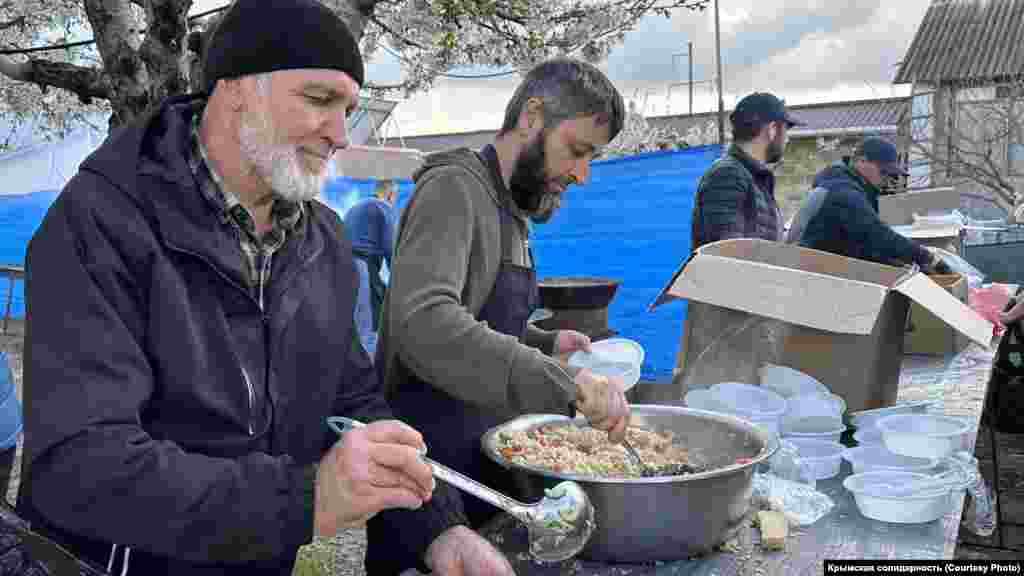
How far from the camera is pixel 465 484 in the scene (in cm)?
129

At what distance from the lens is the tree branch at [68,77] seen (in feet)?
12.3

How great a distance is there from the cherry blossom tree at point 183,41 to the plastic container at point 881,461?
2.25m

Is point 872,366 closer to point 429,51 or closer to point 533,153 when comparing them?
point 533,153

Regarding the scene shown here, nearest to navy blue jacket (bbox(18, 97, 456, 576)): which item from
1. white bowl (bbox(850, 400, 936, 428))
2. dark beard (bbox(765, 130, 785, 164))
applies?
white bowl (bbox(850, 400, 936, 428))

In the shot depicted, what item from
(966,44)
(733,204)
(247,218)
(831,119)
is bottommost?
(733,204)

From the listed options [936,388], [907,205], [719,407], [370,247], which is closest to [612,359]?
[719,407]

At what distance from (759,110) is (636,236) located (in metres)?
1.69

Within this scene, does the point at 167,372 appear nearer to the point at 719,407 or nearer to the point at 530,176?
the point at 530,176

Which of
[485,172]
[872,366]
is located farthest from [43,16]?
[872,366]

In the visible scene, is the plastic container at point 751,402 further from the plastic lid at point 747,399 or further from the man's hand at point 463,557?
the man's hand at point 463,557

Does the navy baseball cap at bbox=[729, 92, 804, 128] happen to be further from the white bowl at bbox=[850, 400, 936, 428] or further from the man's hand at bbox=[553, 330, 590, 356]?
the man's hand at bbox=[553, 330, 590, 356]

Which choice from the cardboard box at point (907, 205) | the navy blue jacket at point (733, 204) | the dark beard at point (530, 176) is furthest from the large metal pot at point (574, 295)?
the cardboard box at point (907, 205)

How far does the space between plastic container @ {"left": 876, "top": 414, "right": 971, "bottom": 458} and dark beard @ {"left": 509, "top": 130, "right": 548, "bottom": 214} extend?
1027mm

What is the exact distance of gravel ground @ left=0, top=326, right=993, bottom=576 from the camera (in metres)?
3.03
